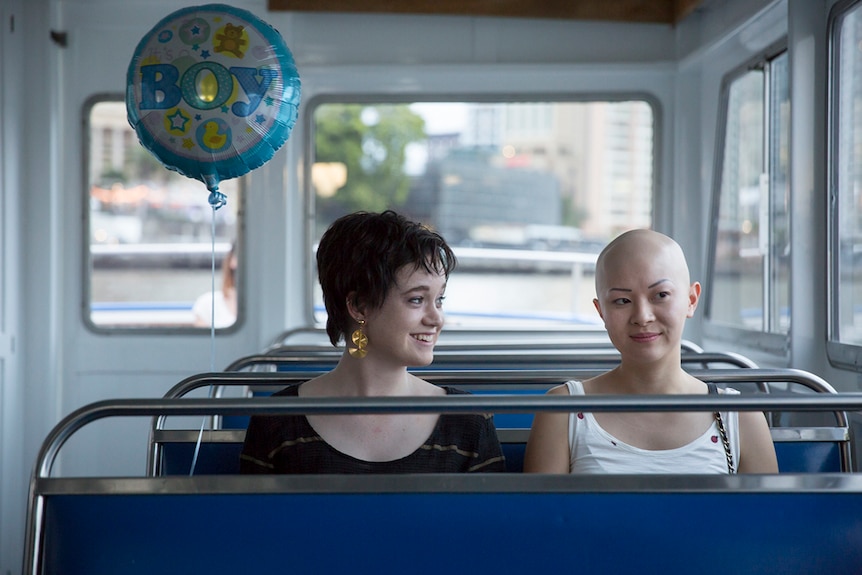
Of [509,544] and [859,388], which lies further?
[859,388]

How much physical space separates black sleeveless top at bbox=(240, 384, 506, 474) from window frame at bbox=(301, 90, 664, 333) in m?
2.63

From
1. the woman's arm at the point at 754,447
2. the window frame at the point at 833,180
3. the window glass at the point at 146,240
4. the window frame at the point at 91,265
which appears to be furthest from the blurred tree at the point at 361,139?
the woman's arm at the point at 754,447

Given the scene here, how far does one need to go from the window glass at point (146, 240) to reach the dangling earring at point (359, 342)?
9.11 ft

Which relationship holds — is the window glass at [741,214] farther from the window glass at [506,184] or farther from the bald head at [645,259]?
the bald head at [645,259]

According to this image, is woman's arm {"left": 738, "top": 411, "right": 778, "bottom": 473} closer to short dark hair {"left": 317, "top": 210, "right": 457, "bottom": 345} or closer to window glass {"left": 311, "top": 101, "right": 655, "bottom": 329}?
short dark hair {"left": 317, "top": 210, "right": 457, "bottom": 345}

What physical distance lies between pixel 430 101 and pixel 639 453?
9.99 feet

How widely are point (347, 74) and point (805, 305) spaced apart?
229cm

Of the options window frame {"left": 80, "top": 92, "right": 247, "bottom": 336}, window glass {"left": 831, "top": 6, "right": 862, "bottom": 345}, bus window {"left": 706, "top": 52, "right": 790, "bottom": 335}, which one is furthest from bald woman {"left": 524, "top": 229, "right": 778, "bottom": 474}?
window frame {"left": 80, "top": 92, "right": 247, "bottom": 336}

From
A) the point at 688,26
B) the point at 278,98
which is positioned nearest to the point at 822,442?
the point at 278,98

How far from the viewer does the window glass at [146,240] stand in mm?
4648

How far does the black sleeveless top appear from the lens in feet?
6.11

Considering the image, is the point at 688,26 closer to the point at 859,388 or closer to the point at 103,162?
the point at 859,388

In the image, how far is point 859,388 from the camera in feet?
9.89

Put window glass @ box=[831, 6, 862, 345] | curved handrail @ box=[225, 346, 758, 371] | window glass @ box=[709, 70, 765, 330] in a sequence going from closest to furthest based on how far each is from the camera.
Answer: curved handrail @ box=[225, 346, 758, 371] < window glass @ box=[831, 6, 862, 345] < window glass @ box=[709, 70, 765, 330]
